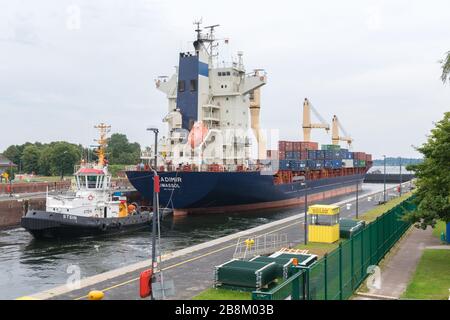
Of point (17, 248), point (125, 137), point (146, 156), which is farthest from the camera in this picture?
point (125, 137)

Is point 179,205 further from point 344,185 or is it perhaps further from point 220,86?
point 344,185

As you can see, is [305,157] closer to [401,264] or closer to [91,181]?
[91,181]

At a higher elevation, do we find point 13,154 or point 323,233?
point 13,154

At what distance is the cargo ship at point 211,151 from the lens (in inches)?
2026

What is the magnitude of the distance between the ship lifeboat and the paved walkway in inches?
1093

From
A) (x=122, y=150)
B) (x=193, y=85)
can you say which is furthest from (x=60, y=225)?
(x=122, y=150)

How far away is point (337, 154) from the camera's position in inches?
3912

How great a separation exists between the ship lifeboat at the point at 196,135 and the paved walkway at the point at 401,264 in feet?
91.1

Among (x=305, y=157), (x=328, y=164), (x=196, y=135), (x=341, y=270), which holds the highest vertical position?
(x=196, y=135)

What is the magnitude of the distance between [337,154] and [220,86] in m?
45.5

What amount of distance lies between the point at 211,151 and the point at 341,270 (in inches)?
1695

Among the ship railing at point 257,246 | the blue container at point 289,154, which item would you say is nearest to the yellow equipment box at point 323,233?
the ship railing at point 257,246

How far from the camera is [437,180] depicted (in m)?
21.2
